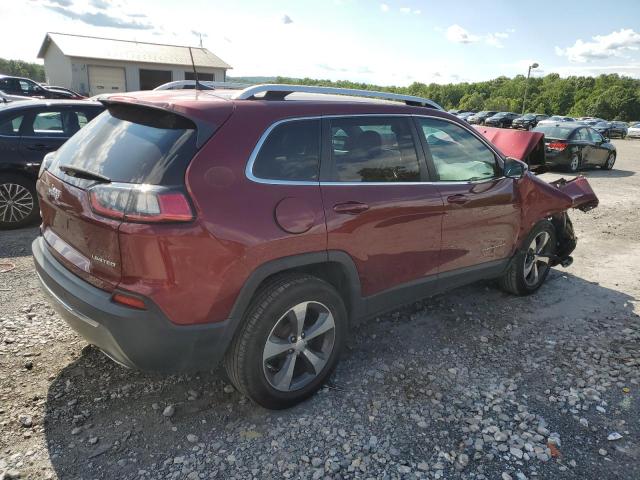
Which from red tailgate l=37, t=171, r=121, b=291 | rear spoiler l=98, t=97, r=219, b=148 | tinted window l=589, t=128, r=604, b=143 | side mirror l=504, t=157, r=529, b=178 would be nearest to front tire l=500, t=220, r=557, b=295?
side mirror l=504, t=157, r=529, b=178

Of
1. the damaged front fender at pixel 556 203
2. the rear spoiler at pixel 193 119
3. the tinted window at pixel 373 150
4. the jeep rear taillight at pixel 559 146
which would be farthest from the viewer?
the jeep rear taillight at pixel 559 146

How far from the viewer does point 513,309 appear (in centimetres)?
441

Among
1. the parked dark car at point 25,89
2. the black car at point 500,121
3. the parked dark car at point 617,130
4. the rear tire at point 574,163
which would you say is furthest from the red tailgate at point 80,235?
the black car at point 500,121

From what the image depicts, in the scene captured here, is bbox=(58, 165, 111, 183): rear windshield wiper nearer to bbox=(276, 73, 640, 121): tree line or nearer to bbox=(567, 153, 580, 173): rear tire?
bbox=(567, 153, 580, 173): rear tire

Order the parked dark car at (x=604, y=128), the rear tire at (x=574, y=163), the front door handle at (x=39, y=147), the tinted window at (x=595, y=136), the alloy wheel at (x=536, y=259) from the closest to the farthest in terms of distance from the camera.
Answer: the alloy wheel at (x=536, y=259), the front door handle at (x=39, y=147), the rear tire at (x=574, y=163), the tinted window at (x=595, y=136), the parked dark car at (x=604, y=128)

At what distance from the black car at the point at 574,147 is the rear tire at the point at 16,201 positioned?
12.8m

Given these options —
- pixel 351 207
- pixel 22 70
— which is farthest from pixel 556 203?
Answer: pixel 22 70

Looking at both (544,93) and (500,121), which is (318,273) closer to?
(500,121)

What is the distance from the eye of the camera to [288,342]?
2.77 meters

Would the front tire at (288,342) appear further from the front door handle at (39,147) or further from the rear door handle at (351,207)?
the front door handle at (39,147)

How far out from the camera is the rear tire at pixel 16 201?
5832mm

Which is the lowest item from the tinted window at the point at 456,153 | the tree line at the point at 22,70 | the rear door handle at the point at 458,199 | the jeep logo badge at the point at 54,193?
the rear door handle at the point at 458,199

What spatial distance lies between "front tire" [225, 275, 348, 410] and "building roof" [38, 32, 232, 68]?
34777mm

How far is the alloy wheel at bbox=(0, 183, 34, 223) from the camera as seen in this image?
583 centimetres
